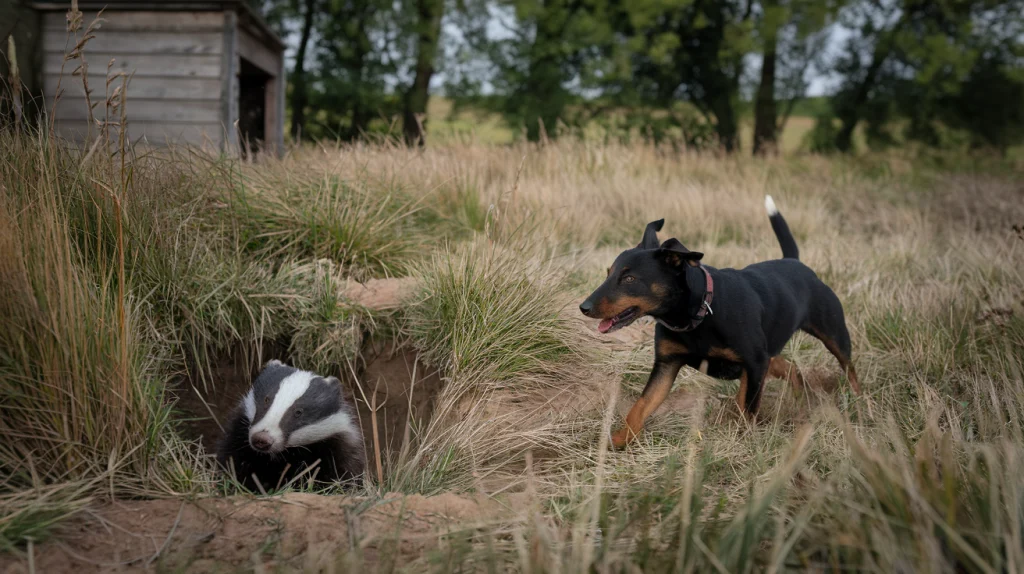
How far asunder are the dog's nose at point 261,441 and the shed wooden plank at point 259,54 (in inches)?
262

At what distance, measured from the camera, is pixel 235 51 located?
8.36m

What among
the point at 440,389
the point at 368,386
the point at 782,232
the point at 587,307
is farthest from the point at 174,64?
the point at 587,307

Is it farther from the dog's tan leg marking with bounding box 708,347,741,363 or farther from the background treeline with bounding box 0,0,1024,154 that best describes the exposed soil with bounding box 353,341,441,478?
the background treeline with bounding box 0,0,1024,154

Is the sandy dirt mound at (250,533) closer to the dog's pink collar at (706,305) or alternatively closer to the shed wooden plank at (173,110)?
the dog's pink collar at (706,305)

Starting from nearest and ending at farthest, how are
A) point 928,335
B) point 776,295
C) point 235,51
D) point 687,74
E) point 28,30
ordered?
point 776,295
point 928,335
point 28,30
point 235,51
point 687,74

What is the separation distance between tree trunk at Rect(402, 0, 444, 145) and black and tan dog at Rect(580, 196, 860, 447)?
40.5ft

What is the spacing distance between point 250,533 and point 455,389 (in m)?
1.62

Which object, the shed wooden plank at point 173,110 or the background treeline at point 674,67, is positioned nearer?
the shed wooden plank at point 173,110

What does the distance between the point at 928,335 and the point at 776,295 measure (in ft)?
4.54

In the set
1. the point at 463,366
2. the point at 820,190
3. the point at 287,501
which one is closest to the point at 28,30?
the point at 463,366

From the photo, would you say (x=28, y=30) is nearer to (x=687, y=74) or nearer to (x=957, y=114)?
(x=687, y=74)

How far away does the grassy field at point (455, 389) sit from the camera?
6.71 feet

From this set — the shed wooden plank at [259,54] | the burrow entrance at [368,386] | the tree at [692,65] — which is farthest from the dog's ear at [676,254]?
the tree at [692,65]

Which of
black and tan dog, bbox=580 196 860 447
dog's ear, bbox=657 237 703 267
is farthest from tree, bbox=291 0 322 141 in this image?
dog's ear, bbox=657 237 703 267
